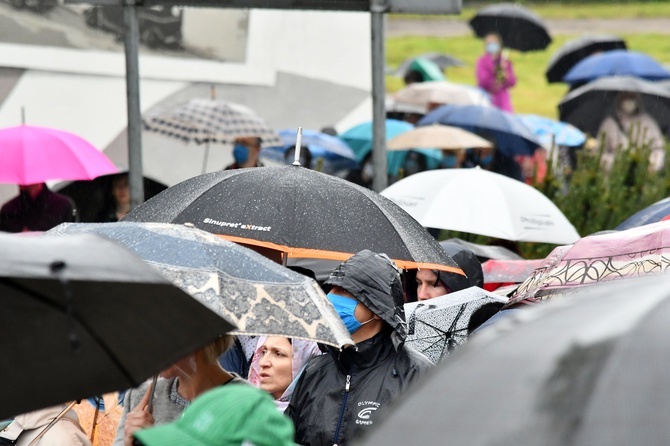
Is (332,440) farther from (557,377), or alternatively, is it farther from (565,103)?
(565,103)

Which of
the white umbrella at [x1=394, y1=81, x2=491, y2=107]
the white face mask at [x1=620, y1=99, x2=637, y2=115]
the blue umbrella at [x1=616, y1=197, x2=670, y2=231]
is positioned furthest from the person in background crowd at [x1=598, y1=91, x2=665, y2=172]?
the blue umbrella at [x1=616, y1=197, x2=670, y2=231]

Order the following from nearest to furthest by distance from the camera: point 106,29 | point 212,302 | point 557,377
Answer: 1. point 557,377
2. point 212,302
3. point 106,29

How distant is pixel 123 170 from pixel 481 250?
13.5 feet

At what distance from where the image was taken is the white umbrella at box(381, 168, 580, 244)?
8.55 m

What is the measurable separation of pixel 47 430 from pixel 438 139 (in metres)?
8.73

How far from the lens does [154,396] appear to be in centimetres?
467

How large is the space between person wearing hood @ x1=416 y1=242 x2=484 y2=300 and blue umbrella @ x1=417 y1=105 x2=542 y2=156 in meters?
7.15

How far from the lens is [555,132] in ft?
57.1

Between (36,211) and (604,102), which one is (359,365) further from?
(604,102)

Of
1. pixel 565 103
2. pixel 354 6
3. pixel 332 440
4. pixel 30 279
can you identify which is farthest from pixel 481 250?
pixel 565 103

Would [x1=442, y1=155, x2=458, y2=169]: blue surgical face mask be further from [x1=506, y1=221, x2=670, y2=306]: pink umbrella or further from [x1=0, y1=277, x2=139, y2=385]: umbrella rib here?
[x1=0, y1=277, x2=139, y2=385]: umbrella rib

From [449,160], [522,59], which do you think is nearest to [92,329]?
[449,160]

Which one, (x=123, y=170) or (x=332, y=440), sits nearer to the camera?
(x=332, y=440)

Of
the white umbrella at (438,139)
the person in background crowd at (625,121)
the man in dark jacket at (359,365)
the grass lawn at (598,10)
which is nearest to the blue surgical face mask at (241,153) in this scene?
the white umbrella at (438,139)
